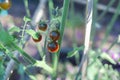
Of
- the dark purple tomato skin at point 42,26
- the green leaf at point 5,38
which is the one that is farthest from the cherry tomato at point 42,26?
the green leaf at point 5,38

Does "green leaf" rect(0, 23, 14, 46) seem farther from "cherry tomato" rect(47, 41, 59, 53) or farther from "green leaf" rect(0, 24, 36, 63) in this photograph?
"cherry tomato" rect(47, 41, 59, 53)

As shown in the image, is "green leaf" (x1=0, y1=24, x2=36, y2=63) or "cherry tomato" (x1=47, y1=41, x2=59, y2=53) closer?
"green leaf" (x1=0, y1=24, x2=36, y2=63)

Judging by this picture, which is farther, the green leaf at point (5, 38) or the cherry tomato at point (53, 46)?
the cherry tomato at point (53, 46)

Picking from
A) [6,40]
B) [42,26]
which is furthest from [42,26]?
[6,40]

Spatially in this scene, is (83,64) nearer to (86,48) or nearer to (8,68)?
(86,48)

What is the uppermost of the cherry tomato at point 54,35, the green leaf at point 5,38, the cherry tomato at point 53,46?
the green leaf at point 5,38

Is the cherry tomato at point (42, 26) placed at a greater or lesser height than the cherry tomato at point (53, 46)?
greater

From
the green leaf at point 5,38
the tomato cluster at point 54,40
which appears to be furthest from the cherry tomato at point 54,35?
the green leaf at point 5,38

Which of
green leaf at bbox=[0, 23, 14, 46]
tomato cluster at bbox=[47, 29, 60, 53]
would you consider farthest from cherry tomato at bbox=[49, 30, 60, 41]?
green leaf at bbox=[0, 23, 14, 46]

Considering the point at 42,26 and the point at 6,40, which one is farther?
the point at 42,26

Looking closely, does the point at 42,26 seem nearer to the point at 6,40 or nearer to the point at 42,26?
the point at 42,26

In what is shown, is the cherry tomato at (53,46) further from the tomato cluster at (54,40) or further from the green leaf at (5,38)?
the green leaf at (5,38)

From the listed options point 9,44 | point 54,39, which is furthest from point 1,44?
point 54,39
